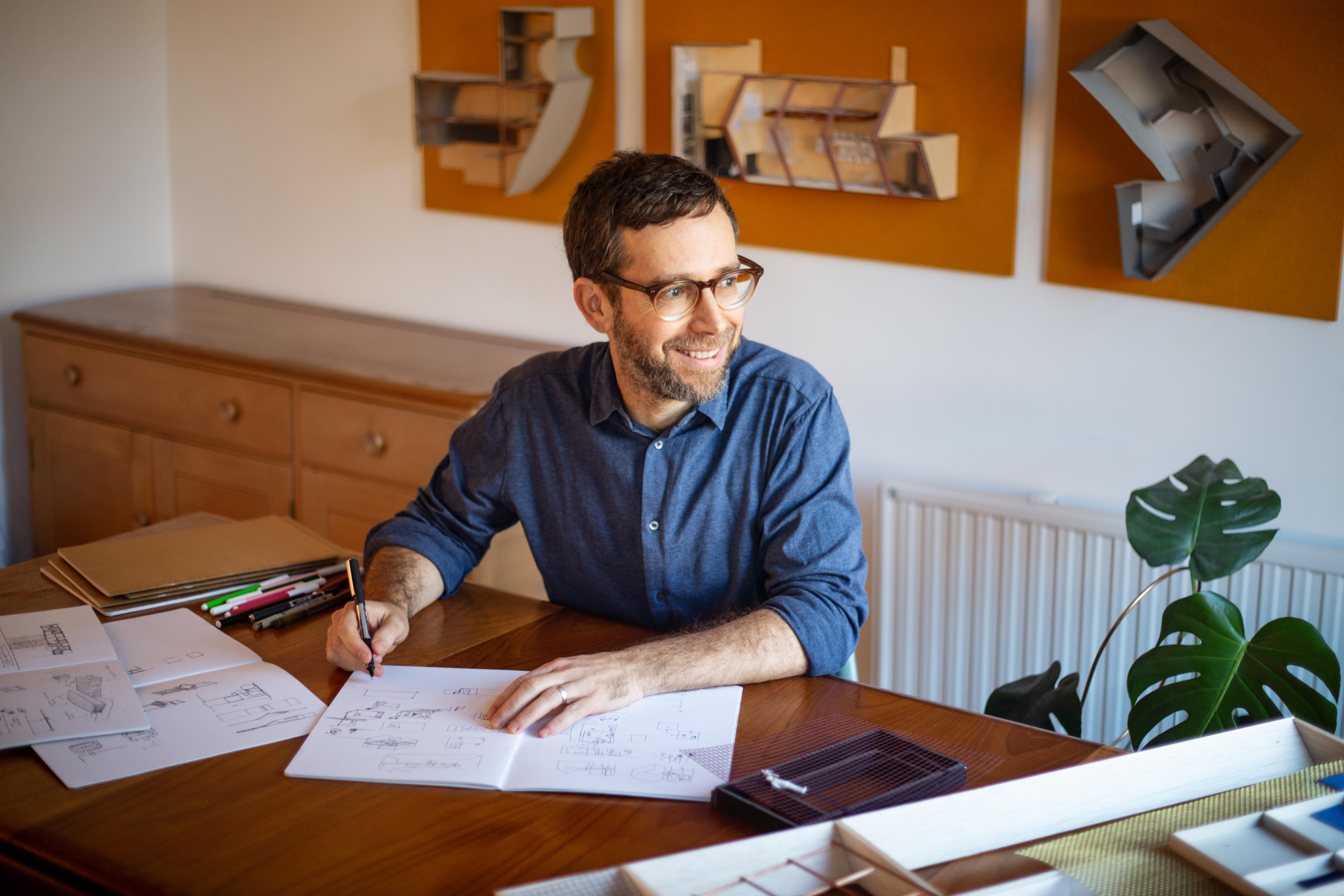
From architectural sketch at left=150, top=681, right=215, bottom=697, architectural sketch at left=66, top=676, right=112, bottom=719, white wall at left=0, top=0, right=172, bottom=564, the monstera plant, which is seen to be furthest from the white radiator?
white wall at left=0, top=0, right=172, bottom=564

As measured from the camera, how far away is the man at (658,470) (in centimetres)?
Answer: 169

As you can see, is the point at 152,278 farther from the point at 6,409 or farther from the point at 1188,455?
the point at 1188,455

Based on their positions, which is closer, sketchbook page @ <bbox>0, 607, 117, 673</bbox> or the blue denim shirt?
sketchbook page @ <bbox>0, 607, 117, 673</bbox>

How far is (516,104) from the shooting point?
3016mm

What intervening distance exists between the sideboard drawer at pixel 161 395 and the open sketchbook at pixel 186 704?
1439mm

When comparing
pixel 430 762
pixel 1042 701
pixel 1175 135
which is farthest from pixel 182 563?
pixel 1175 135

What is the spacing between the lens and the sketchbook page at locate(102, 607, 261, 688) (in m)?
1.54

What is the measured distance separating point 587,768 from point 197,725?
468 mm

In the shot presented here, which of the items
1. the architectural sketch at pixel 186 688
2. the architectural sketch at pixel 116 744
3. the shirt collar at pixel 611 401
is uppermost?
the shirt collar at pixel 611 401

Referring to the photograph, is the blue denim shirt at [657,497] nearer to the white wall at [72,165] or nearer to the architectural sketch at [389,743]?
the architectural sketch at [389,743]

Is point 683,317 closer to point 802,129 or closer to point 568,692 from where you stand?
point 568,692

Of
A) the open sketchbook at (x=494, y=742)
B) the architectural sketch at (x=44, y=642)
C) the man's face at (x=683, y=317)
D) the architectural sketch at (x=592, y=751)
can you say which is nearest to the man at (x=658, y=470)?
the man's face at (x=683, y=317)

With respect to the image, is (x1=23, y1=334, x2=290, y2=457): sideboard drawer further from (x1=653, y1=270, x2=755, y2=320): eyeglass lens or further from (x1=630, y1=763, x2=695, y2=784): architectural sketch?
(x1=630, y1=763, x2=695, y2=784): architectural sketch

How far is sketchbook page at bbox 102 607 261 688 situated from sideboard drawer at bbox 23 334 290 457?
1.40 m
